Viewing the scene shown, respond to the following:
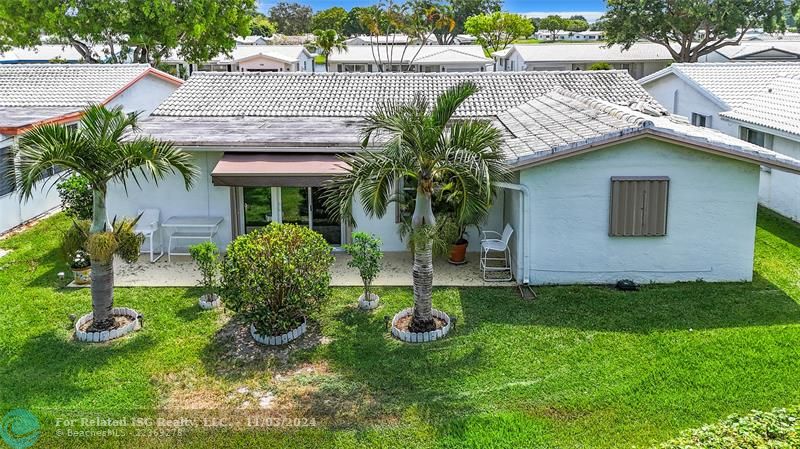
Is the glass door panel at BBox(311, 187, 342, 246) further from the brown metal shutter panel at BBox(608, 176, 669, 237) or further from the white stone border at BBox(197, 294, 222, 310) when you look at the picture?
the brown metal shutter panel at BBox(608, 176, 669, 237)

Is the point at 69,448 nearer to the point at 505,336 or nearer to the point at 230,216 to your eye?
the point at 505,336

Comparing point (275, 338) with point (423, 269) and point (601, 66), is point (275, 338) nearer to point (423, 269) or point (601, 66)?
point (423, 269)

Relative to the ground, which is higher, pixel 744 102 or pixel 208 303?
pixel 744 102

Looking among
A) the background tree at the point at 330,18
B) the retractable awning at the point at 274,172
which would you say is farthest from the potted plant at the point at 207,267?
the background tree at the point at 330,18

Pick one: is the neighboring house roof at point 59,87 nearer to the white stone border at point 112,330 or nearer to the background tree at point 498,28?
Answer: the white stone border at point 112,330

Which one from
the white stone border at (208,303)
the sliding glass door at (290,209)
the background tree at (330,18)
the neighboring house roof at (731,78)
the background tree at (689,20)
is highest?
the background tree at (330,18)

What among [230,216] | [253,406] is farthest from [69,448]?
[230,216]

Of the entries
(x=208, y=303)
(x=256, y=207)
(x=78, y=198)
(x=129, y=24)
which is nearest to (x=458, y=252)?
(x=256, y=207)
